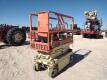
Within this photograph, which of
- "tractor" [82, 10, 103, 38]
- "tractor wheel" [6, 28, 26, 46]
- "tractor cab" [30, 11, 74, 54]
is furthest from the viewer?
"tractor" [82, 10, 103, 38]

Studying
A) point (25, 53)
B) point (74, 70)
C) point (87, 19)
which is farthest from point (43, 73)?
point (87, 19)

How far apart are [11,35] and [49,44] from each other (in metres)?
5.33

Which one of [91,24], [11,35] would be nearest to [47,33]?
[11,35]

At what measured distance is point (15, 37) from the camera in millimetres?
10781

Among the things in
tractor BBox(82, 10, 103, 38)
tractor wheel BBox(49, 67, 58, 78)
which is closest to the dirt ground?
tractor wheel BBox(49, 67, 58, 78)

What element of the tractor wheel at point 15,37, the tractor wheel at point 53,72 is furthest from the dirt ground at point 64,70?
the tractor wheel at point 15,37

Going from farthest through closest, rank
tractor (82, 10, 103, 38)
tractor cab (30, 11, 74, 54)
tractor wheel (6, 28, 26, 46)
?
1. tractor (82, 10, 103, 38)
2. tractor wheel (6, 28, 26, 46)
3. tractor cab (30, 11, 74, 54)

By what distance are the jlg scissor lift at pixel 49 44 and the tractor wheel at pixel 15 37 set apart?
4.24m

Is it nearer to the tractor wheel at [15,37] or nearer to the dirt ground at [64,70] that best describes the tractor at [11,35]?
the tractor wheel at [15,37]

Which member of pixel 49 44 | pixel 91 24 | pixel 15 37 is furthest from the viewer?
pixel 91 24

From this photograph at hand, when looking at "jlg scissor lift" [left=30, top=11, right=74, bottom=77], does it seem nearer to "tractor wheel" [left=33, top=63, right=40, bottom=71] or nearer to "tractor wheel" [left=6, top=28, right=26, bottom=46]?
"tractor wheel" [left=33, top=63, right=40, bottom=71]

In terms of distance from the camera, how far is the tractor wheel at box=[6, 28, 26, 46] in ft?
34.0

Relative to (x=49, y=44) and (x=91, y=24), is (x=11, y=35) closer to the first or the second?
(x=49, y=44)

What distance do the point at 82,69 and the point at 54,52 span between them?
1.43 m
